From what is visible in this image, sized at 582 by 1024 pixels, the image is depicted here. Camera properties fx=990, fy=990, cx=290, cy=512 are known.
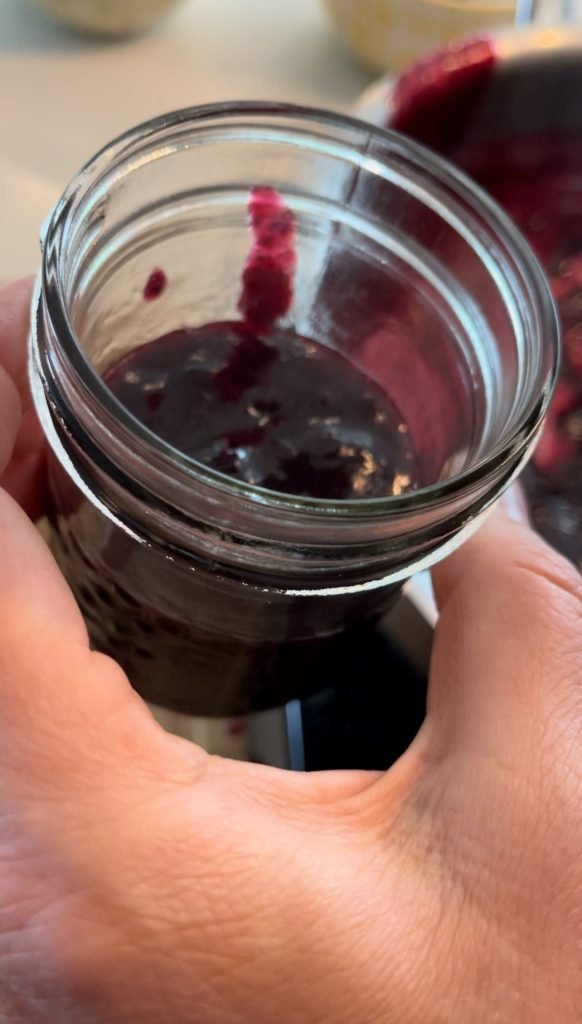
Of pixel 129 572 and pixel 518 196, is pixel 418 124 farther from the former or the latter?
pixel 129 572

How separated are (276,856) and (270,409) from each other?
19 cm

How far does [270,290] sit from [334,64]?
1.59 ft

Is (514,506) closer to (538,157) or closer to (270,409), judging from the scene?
(270,409)

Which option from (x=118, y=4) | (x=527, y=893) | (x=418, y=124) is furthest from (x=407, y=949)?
(x=118, y=4)

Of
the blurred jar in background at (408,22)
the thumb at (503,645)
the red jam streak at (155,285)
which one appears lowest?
the thumb at (503,645)

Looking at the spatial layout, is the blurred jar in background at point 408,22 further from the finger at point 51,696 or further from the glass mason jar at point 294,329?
the finger at point 51,696

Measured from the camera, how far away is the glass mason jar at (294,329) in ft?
1.16

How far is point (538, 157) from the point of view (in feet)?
2.70

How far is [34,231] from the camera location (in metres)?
0.72

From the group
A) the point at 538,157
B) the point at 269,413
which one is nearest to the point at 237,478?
the point at 269,413

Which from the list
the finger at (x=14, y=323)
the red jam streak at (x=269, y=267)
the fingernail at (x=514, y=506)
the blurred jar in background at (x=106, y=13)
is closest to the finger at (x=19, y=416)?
the finger at (x=14, y=323)

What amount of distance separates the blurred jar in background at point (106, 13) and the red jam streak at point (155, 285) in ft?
1.42

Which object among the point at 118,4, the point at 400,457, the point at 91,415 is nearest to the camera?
the point at 91,415

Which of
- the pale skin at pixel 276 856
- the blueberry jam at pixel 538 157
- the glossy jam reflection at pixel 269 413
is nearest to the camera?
the pale skin at pixel 276 856
